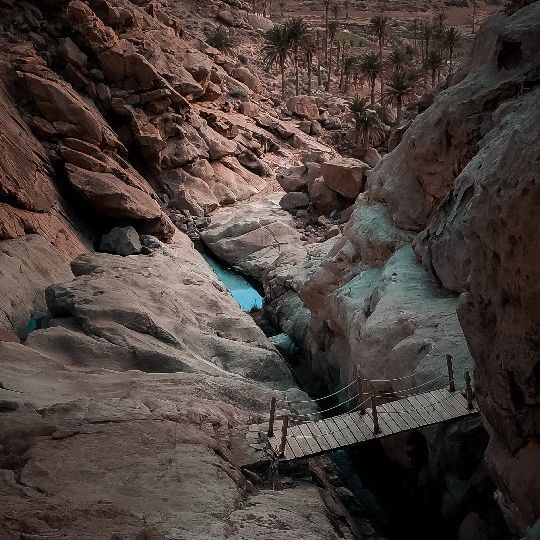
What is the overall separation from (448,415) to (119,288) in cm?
1157

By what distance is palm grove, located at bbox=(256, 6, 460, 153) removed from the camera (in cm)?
4738

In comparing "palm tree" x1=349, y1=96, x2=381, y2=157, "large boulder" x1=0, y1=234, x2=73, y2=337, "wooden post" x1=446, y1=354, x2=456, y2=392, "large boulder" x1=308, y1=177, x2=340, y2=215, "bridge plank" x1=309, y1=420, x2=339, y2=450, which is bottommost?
"bridge plank" x1=309, y1=420, x2=339, y2=450

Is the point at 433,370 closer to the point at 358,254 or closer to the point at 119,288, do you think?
the point at 358,254

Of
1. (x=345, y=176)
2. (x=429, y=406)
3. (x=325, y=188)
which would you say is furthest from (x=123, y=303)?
(x=325, y=188)

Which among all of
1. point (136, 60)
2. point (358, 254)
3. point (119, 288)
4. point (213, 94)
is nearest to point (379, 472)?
point (358, 254)

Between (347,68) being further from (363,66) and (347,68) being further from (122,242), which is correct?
(122,242)

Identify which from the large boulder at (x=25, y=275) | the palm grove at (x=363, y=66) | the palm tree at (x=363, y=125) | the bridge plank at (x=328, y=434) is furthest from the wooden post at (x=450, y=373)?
the palm tree at (x=363, y=125)

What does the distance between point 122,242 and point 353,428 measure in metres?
17.8

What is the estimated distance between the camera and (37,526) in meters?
7.98

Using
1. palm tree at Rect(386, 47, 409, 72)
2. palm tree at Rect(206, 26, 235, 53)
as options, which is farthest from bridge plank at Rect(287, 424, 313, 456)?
palm tree at Rect(206, 26, 235, 53)

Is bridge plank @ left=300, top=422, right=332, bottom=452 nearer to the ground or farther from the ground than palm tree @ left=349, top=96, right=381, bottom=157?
nearer to the ground

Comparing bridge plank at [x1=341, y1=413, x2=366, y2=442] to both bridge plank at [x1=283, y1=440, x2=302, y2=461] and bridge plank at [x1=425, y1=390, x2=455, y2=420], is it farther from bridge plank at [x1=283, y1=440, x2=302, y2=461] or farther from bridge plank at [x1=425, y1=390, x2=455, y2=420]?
bridge plank at [x1=425, y1=390, x2=455, y2=420]

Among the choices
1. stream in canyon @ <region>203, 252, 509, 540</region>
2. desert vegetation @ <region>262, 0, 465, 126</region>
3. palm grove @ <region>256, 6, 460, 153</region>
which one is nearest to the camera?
stream in canyon @ <region>203, 252, 509, 540</region>

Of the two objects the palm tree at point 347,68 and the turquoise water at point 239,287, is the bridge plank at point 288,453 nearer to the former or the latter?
the turquoise water at point 239,287
